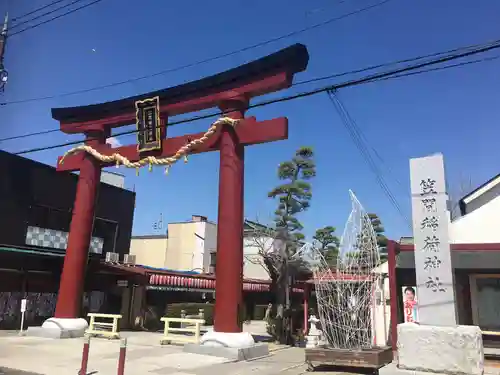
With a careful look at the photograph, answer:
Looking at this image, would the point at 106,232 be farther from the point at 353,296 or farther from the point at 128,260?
the point at 353,296

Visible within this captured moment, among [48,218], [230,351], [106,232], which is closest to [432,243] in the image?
[230,351]

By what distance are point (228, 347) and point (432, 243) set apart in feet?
22.7

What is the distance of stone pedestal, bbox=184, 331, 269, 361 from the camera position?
12743 mm

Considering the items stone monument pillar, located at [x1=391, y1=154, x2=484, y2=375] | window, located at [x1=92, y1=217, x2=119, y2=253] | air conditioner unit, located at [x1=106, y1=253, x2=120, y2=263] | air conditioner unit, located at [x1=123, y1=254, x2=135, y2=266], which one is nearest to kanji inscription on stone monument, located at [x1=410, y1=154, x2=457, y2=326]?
stone monument pillar, located at [x1=391, y1=154, x2=484, y2=375]

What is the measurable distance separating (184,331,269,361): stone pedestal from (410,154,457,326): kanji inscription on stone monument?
6027 mm

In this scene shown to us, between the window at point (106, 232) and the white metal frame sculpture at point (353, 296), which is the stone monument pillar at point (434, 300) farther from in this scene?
the window at point (106, 232)

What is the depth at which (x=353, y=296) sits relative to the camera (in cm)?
1230

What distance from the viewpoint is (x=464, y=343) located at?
8039mm

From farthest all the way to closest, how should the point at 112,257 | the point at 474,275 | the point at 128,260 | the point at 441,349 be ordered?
the point at 128,260
the point at 112,257
the point at 474,275
the point at 441,349

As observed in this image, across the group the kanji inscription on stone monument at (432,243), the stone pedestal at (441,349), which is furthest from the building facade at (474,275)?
the stone pedestal at (441,349)

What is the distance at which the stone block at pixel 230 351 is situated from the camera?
499 inches

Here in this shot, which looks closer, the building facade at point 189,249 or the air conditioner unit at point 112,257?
the air conditioner unit at point 112,257

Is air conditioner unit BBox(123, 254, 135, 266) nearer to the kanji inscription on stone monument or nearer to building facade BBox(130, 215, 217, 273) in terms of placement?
building facade BBox(130, 215, 217, 273)

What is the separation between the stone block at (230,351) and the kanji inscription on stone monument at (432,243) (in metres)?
5.99
